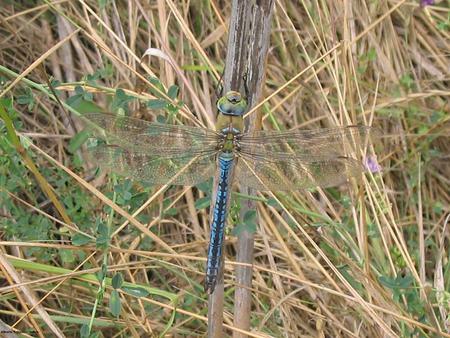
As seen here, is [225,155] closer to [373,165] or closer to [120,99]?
[120,99]

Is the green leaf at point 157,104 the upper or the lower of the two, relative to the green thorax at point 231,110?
upper

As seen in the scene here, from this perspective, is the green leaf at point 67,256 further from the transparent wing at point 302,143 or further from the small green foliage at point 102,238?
the transparent wing at point 302,143

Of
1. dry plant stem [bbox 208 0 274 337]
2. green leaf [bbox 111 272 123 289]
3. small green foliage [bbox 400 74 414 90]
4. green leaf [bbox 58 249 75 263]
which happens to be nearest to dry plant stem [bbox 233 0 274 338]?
dry plant stem [bbox 208 0 274 337]

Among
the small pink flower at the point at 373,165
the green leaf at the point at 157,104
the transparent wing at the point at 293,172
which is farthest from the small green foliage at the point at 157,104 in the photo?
the small pink flower at the point at 373,165

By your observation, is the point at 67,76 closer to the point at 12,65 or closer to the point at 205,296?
the point at 12,65

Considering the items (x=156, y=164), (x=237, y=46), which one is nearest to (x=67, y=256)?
(x=156, y=164)

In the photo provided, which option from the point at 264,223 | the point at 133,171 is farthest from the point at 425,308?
the point at 133,171
